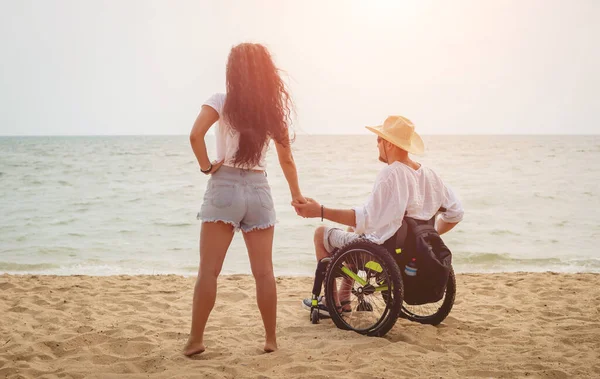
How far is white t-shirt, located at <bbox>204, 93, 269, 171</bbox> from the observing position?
339 cm

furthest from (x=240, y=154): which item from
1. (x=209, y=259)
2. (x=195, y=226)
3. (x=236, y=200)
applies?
(x=195, y=226)

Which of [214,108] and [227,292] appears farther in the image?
[227,292]

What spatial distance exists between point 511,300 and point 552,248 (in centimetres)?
504

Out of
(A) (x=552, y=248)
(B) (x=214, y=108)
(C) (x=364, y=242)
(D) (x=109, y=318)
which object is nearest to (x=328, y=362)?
(C) (x=364, y=242)

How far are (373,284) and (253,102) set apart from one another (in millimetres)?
1654

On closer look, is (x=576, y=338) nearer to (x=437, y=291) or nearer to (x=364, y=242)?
(x=437, y=291)

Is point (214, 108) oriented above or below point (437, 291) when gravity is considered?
above

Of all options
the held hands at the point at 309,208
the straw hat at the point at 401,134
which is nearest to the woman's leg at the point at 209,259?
the held hands at the point at 309,208

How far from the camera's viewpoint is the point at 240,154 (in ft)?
11.1

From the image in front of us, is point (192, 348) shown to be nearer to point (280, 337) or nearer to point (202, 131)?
point (280, 337)

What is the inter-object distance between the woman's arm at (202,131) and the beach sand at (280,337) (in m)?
1.25

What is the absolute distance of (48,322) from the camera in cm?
462

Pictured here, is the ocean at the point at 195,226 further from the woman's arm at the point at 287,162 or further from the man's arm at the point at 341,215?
the man's arm at the point at 341,215

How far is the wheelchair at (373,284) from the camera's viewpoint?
390cm
